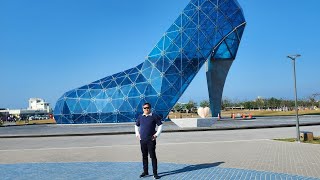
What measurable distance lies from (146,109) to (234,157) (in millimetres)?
4947

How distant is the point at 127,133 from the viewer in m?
29.3

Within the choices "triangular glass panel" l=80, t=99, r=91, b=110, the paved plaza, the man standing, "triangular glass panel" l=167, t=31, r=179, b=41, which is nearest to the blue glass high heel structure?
"triangular glass panel" l=80, t=99, r=91, b=110

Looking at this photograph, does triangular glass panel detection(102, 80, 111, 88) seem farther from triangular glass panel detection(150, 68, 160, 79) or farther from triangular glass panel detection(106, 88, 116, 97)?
triangular glass panel detection(150, 68, 160, 79)

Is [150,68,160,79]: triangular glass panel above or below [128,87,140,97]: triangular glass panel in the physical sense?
above

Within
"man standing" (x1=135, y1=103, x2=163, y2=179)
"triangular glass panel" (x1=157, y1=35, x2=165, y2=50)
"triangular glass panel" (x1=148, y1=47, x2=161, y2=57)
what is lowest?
"man standing" (x1=135, y1=103, x2=163, y2=179)

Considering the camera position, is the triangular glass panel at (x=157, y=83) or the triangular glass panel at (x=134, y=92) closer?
the triangular glass panel at (x=157, y=83)

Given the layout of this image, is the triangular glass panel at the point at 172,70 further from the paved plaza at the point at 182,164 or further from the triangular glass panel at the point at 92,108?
the paved plaza at the point at 182,164

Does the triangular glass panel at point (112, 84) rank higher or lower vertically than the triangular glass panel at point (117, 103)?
higher

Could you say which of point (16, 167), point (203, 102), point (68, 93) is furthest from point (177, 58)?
point (203, 102)

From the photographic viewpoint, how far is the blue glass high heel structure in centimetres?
4800

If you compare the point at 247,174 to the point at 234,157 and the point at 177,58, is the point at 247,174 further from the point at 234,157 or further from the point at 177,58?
the point at 177,58

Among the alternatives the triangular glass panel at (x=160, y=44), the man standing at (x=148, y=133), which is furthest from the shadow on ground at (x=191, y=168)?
the triangular glass panel at (x=160, y=44)

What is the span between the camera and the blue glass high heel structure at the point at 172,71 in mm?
48000

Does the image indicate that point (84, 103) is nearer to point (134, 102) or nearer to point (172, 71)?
point (134, 102)
